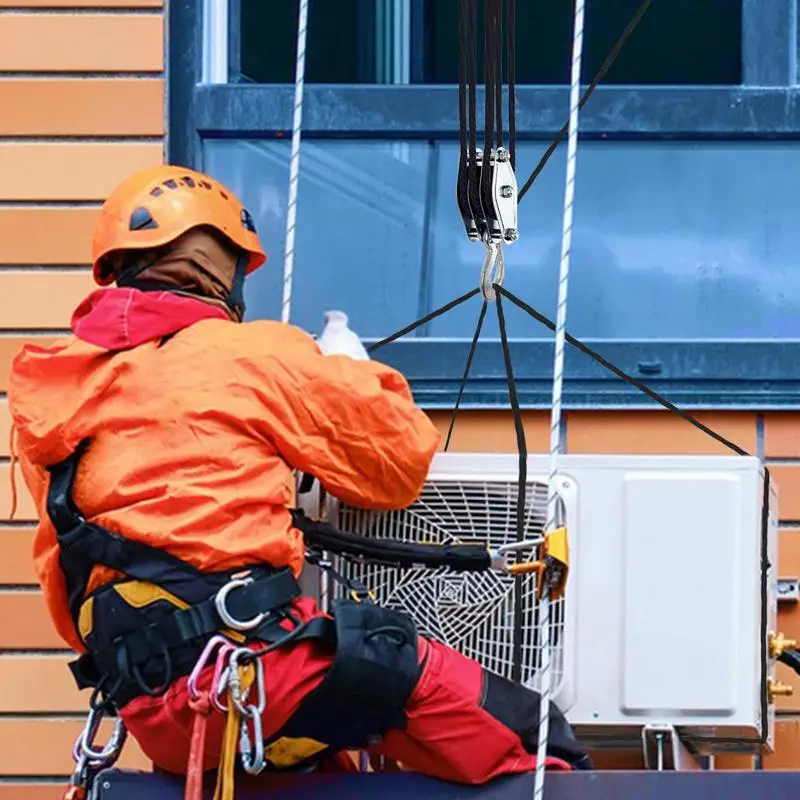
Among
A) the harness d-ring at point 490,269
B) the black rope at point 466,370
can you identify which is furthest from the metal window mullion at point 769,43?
the harness d-ring at point 490,269

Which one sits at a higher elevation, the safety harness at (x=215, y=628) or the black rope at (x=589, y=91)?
the black rope at (x=589, y=91)

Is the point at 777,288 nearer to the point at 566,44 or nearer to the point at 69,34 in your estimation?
the point at 69,34

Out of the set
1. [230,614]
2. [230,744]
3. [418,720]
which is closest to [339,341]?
[230,614]

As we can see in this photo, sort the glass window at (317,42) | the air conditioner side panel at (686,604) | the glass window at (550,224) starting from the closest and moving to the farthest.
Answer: the air conditioner side panel at (686,604)
the glass window at (550,224)
the glass window at (317,42)

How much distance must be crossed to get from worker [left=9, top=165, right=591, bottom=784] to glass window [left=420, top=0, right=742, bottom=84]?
3.30m

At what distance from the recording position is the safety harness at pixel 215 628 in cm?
385

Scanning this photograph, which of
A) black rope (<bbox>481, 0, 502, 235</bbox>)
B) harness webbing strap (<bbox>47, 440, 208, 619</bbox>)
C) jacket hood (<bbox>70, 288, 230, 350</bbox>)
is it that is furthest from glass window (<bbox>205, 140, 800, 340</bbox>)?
harness webbing strap (<bbox>47, 440, 208, 619</bbox>)

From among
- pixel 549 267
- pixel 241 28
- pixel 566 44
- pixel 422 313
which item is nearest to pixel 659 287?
pixel 549 267

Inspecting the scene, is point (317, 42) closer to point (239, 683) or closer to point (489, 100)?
point (489, 100)

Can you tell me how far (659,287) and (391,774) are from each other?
2025 millimetres

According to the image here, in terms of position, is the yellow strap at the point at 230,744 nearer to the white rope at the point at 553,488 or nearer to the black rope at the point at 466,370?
the white rope at the point at 553,488

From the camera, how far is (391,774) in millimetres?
Answer: 4031

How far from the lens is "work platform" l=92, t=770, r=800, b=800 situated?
4008 mm

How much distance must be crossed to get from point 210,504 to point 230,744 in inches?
18.4
